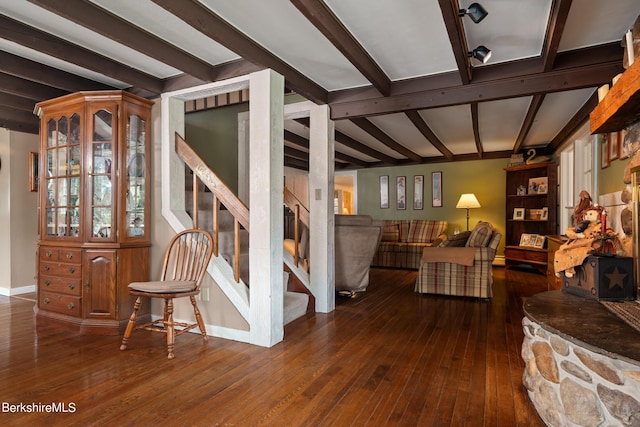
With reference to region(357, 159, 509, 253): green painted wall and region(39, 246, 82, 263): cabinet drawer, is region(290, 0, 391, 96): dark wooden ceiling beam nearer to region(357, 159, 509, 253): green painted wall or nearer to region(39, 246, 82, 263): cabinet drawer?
region(39, 246, 82, 263): cabinet drawer

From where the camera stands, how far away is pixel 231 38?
250cm

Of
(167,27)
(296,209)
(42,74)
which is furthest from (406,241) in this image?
(42,74)

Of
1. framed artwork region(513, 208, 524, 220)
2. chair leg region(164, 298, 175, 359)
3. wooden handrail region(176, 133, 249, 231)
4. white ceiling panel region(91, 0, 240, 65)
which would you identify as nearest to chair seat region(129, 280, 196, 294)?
chair leg region(164, 298, 175, 359)

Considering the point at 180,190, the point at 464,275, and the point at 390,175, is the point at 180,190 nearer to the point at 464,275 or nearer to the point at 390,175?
the point at 464,275

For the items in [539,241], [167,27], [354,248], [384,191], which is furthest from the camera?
[384,191]

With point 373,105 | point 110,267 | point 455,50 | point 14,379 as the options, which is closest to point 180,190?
point 110,267

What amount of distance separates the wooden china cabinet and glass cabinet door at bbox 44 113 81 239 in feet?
0.03

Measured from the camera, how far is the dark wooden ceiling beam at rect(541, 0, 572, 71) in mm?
2080

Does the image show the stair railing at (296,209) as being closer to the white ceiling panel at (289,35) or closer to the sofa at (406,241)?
the white ceiling panel at (289,35)

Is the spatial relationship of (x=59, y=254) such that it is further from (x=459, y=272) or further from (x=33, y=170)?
(x=459, y=272)

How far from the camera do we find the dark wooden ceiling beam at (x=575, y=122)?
395 cm

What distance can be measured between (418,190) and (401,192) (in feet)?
1.36

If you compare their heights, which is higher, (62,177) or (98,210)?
(62,177)

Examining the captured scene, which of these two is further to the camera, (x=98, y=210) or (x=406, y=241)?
(x=406, y=241)
